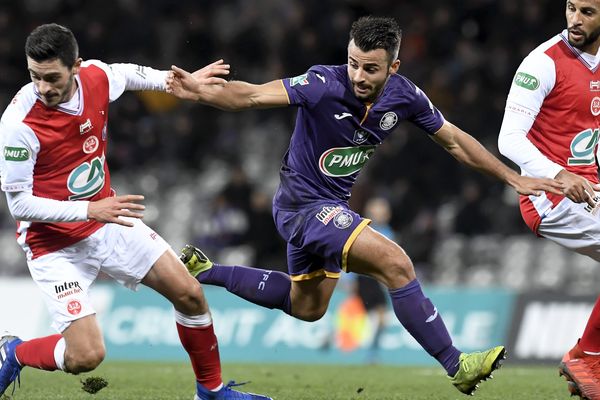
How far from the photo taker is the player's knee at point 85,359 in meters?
6.93

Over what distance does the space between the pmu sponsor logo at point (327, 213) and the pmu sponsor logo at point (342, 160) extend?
0.30 metres

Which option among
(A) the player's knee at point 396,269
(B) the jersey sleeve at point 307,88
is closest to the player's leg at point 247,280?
(A) the player's knee at point 396,269

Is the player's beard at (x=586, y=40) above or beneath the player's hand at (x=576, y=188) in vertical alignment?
above

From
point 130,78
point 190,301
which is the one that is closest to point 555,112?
point 190,301

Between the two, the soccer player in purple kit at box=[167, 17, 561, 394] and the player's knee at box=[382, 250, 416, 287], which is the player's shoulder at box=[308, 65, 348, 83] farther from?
the player's knee at box=[382, 250, 416, 287]

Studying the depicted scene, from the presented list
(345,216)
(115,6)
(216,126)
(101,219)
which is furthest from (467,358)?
(115,6)

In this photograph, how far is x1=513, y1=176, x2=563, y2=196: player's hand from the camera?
7.04m

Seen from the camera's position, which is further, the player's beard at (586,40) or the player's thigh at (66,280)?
the player's beard at (586,40)

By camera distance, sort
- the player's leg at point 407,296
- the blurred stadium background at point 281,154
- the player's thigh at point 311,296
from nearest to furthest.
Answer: the player's leg at point 407,296 → the player's thigh at point 311,296 → the blurred stadium background at point 281,154

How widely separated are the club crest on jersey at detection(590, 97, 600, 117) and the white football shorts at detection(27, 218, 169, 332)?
3020 millimetres

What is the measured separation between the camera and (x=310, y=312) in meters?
7.95

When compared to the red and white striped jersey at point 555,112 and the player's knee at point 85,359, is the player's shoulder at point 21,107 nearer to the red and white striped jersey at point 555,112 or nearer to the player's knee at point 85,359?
the player's knee at point 85,359

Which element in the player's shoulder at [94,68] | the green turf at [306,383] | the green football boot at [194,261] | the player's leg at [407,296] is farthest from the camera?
the green turf at [306,383]

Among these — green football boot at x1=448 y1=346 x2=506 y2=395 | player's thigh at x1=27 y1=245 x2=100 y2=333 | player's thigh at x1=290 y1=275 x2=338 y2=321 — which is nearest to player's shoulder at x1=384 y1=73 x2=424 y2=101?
player's thigh at x1=290 y1=275 x2=338 y2=321
